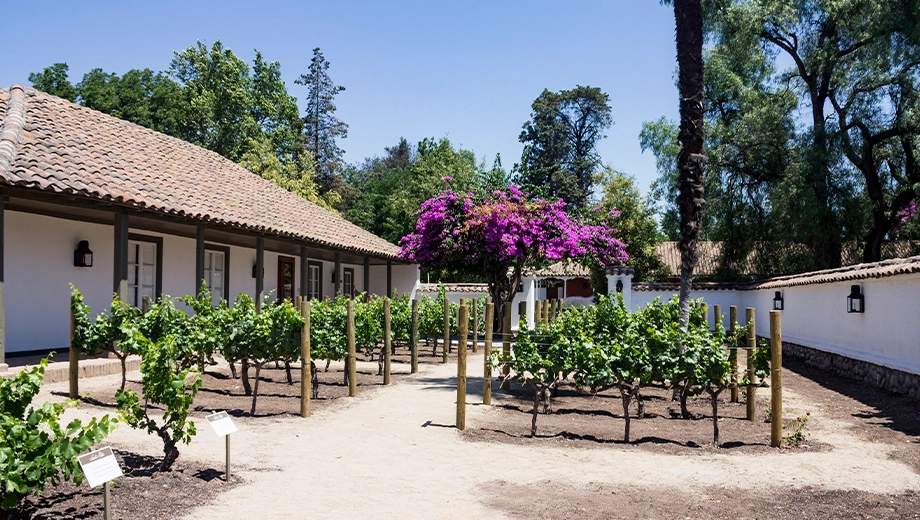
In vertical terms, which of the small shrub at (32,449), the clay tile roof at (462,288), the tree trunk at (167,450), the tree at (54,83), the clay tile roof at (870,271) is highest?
the tree at (54,83)

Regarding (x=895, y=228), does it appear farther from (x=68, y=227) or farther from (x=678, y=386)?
(x=68, y=227)

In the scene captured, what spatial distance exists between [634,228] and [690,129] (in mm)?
20292

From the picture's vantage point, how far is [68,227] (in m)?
12.3

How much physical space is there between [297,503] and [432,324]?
11698 mm

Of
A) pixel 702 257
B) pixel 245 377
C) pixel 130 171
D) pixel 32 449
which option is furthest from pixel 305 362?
pixel 702 257

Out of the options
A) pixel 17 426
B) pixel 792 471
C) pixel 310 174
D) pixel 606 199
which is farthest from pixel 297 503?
pixel 310 174

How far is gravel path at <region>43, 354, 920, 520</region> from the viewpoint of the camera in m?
5.11

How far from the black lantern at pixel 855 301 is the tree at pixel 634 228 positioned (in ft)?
54.9

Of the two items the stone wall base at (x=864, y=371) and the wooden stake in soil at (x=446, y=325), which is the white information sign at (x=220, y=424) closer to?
the wooden stake in soil at (x=446, y=325)

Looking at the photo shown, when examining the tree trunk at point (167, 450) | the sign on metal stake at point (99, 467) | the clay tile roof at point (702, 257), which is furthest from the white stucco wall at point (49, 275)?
the clay tile roof at point (702, 257)

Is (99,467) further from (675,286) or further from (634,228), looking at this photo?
(634,228)

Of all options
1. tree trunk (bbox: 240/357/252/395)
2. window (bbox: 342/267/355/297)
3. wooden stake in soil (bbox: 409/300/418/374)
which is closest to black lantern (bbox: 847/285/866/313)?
wooden stake in soil (bbox: 409/300/418/374)

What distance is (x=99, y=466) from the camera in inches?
157

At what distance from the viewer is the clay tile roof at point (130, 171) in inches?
390
